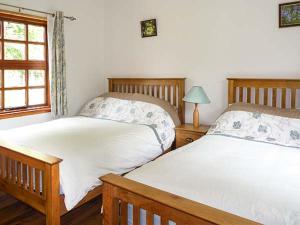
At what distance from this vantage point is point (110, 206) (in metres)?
1.40

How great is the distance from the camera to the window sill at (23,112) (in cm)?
303

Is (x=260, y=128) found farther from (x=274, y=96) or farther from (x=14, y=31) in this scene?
(x=14, y=31)

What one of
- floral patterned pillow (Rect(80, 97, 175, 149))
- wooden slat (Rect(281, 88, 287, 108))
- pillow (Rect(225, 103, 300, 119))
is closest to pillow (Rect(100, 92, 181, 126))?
floral patterned pillow (Rect(80, 97, 175, 149))

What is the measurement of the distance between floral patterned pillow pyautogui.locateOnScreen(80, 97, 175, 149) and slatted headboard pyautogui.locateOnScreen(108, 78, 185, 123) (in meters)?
0.33

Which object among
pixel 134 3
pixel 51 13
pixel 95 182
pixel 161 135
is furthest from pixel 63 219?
pixel 134 3

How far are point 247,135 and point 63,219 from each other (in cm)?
171

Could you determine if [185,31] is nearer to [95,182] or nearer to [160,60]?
[160,60]

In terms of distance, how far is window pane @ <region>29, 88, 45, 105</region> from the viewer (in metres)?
3.39

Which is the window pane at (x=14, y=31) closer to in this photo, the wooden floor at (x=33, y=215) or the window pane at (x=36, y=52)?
the window pane at (x=36, y=52)

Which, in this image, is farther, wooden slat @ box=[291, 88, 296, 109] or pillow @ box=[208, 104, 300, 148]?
wooden slat @ box=[291, 88, 296, 109]

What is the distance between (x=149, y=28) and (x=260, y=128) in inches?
80.5

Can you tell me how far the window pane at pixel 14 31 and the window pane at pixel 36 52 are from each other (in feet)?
0.49

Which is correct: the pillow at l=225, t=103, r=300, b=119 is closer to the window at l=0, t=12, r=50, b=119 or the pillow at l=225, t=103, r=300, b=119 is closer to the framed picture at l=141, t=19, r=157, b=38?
the framed picture at l=141, t=19, r=157, b=38

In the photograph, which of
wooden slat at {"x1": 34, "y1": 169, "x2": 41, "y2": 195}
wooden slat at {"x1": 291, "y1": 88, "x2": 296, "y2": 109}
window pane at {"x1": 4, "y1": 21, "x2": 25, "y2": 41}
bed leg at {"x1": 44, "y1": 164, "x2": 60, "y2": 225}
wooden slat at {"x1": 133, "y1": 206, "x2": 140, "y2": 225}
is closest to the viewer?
wooden slat at {"x1": 133, "y1": 206, "x2": 140, "y2": 225}
